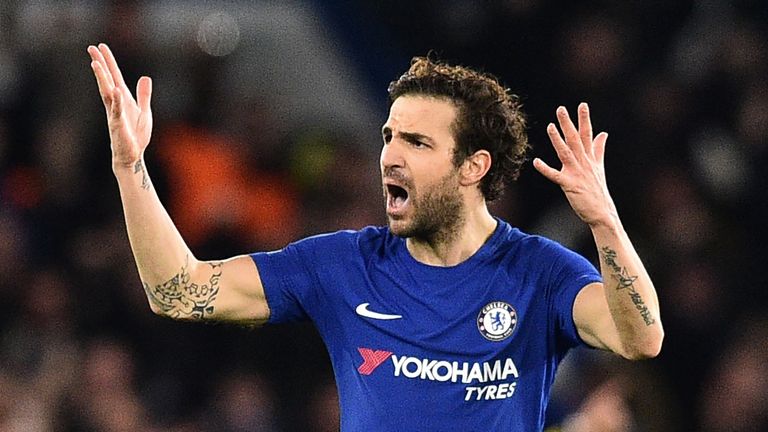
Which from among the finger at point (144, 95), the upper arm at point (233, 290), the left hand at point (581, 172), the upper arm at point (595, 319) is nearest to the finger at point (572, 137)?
the left hand at point (581, 172)

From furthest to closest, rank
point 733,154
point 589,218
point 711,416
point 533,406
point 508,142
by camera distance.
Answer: point 733,154, point 711,416, point 508,142, point 533,406, point 589,218

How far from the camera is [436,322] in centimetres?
466

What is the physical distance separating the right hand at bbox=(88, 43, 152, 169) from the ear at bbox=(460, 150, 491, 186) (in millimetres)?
965

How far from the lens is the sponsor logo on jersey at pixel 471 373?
456 cm

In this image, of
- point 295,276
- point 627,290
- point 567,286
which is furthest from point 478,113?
point 627,290

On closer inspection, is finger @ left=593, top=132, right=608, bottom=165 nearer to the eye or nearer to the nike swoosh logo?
the eye

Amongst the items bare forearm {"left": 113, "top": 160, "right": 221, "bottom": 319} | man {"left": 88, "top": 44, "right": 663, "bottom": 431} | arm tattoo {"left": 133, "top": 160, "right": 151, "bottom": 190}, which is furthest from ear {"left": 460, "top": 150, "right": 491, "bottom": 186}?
arm tattoo {"left": 133, "top": 160, "right": 151, "bottom": 190}

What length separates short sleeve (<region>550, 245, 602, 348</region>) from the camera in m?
Answer: 4.57

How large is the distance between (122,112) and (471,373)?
1.22 metres

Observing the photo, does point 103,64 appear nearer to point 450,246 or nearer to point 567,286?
point 450,246

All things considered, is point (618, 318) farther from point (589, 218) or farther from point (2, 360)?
point (2, 360)

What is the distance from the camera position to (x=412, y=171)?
4.71 meters

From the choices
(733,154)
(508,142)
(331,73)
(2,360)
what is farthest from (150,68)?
→ (508,142)

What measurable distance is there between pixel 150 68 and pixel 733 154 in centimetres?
343
